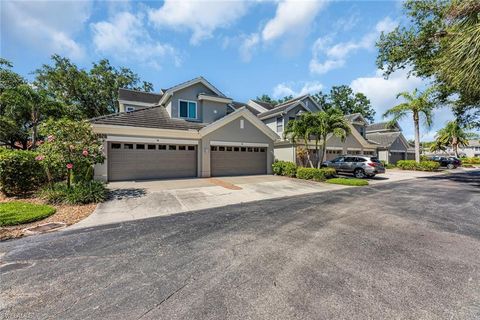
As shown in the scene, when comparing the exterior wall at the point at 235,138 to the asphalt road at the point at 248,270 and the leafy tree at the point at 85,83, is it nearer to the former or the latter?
the asphalt road at the point at 248,270

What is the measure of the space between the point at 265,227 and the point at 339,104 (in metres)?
46.8

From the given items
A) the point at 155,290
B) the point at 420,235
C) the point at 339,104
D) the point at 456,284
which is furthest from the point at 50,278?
the point at 339,104

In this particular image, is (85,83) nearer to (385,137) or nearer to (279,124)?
(279,124)

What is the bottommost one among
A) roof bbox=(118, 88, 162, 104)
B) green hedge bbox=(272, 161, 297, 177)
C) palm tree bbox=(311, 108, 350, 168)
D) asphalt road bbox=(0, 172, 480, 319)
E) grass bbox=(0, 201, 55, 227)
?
asphalt road bbox=(0, 172, 480, 319)

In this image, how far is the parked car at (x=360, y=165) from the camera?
15.5 m

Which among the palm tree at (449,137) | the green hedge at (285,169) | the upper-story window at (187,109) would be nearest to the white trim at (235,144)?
the green hedge at (285,169)

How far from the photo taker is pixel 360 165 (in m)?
16.0

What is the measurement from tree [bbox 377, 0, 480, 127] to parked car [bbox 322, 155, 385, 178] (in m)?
6.18

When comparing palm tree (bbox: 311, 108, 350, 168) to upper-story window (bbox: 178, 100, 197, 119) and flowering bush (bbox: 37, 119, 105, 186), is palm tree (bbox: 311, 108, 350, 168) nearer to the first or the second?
upper-story window (bbox: 178, 100, 197, 119)

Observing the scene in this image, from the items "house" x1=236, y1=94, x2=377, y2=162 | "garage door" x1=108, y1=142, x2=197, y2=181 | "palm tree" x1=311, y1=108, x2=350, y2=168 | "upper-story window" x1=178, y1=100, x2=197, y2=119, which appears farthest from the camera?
Answer: "house" x1=236, y1=94, x2=377, y2=162

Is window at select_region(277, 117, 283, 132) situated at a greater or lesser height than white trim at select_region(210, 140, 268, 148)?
greater

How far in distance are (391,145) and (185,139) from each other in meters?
29.3

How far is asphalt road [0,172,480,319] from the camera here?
2.43 metres

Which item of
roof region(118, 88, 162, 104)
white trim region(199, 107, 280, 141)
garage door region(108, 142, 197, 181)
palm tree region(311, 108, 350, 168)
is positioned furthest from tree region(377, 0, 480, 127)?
roof region(118, 88, 162, 104)
